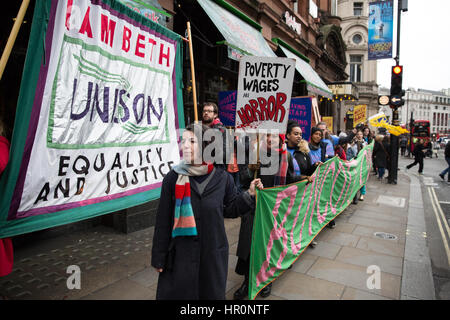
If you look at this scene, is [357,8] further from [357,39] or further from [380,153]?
[380,153]

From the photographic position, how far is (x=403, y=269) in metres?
4.16

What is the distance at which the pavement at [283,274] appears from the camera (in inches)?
134

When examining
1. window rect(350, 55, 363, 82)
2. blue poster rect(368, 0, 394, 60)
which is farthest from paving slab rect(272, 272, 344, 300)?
window rect(350, 55, 363, 82)

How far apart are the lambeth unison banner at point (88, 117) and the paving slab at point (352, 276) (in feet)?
8.40

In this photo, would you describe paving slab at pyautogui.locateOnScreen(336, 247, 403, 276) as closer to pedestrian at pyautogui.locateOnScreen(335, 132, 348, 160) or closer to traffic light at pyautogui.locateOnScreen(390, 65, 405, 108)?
pedestrian at pyautogui.locateOnScreen(335, 132, 348, 160)

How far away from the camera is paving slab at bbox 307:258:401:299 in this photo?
11.6 feet

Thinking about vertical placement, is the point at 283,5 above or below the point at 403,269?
above

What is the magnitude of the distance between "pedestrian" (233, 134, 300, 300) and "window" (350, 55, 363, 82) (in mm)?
38479

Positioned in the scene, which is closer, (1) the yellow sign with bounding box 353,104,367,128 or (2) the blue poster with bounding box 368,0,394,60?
(1) the yellow sign with bounding box 353,104,367,128
